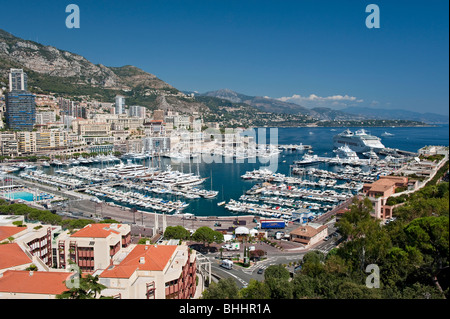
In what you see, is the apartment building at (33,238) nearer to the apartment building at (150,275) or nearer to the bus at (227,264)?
the apartment building at (150,275)

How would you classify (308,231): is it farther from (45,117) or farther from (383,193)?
(45,117)

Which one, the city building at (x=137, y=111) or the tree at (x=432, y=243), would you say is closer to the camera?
the tree at (x=432, y=243)

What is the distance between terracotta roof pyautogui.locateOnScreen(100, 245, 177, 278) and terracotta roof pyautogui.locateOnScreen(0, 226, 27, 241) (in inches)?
109

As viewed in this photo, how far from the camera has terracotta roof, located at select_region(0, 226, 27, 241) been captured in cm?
727

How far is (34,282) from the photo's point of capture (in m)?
5.00

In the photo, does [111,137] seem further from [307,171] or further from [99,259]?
[99,259]

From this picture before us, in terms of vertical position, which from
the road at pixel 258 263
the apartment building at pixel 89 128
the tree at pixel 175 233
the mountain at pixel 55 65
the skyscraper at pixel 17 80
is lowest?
the road at pixel 258 263

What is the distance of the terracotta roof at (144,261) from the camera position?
17.4 feet

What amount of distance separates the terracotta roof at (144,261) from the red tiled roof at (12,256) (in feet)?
5.53

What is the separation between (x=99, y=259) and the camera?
7.15 meters

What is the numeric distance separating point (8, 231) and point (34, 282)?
10.2 ft

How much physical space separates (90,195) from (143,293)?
14.5 metres

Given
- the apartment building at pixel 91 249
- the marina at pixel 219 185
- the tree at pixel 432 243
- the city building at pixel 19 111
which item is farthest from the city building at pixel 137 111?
the tree at pixel 432 243
